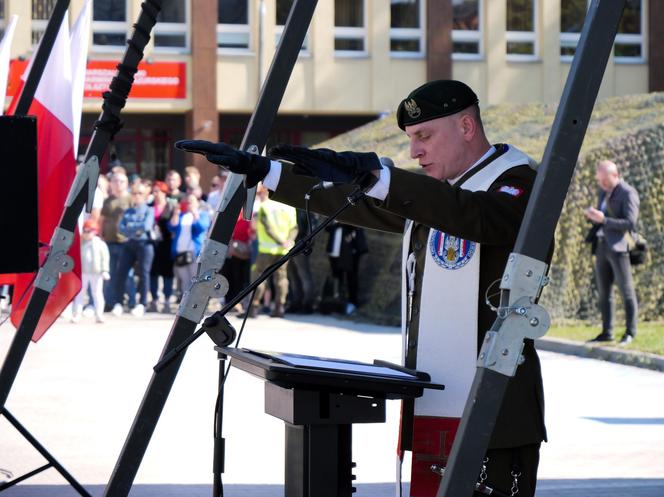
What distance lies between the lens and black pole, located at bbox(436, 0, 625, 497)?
11.8 ft

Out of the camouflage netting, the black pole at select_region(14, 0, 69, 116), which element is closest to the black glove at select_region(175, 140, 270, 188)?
the black pole at select_region(14, 0, 69, 116)

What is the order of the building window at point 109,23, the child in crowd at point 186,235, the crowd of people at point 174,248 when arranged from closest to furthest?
the crowd of people at point 174,248
the child in crowd at point 186,235
the building window at point 109,23

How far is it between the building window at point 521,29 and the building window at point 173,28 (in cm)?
909

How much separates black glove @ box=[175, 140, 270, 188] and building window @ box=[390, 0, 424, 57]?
35.9 meters

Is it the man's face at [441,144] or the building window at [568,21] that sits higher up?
the building window at [568,21]

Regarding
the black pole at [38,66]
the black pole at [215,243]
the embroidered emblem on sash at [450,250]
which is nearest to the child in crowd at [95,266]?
the black pole at [38,66]

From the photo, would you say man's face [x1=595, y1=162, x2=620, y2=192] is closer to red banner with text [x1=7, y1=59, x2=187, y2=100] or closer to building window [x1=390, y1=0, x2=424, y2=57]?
red banner with text [x1=7, y1=59, x2=187, y2=100]

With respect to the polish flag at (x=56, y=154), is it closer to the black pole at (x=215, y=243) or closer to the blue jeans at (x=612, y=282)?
the black pole at (x=215, y=243)

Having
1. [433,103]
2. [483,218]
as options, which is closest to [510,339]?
[483,218]

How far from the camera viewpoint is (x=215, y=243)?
571cm

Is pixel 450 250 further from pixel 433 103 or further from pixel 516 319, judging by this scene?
pixel 516 319

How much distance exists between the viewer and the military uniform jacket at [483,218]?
12.7 feet

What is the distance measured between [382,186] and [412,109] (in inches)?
22.4

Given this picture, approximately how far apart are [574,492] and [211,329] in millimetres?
4243
